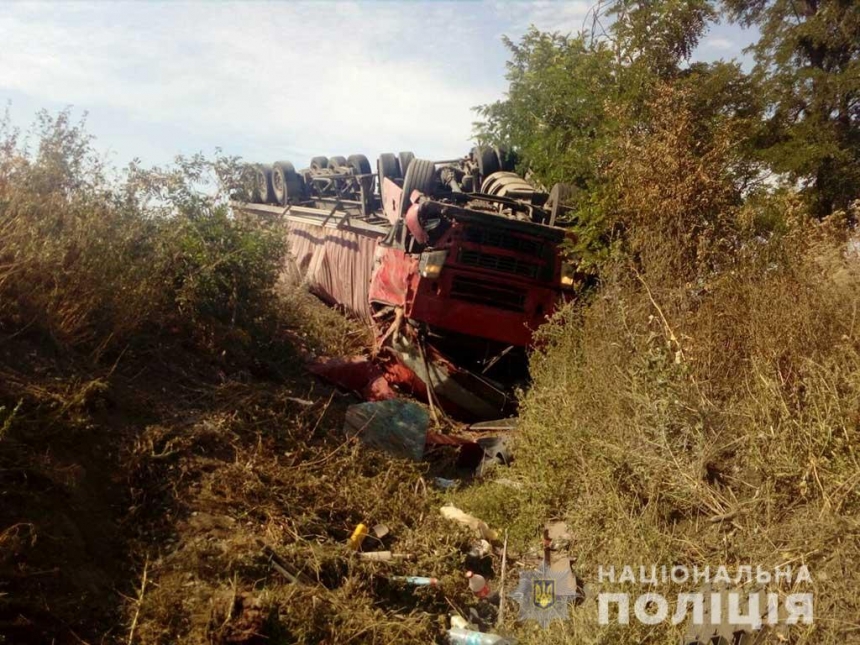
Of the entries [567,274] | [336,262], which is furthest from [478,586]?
[336,262]

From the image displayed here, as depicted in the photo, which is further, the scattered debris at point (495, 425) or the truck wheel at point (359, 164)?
the truck wheel at point (359, 164)

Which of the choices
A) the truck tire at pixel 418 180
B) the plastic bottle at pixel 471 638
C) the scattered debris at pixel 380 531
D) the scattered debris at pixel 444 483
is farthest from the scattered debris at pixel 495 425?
the plastic bottle at pixel 471 638

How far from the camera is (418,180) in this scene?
9062 millimetres

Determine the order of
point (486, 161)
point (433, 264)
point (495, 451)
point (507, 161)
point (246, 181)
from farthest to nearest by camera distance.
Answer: point (507, 161), point (486, 161), point (246, 181), point (433, 264), point (495, 451)

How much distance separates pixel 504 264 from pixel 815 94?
820cm

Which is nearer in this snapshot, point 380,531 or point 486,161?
point 380,531

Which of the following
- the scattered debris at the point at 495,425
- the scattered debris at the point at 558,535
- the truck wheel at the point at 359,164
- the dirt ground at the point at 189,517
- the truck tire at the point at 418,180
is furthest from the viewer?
the truck wheel at the point at 359,164

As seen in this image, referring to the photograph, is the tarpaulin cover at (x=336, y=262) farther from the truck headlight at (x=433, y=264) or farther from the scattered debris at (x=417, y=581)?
the scattered debris at (x=417, y=581)

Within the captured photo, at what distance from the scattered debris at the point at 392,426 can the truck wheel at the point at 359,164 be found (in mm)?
7771

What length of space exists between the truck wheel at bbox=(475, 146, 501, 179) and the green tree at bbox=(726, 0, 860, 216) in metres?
4.72

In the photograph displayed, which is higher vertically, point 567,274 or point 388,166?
point 388,166

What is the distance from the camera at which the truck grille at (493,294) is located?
780 centimetres

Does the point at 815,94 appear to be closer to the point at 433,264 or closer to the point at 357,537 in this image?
the point at 433,264

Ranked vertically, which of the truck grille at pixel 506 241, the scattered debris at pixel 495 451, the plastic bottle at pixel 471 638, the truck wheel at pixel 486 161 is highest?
the truck wheel at pixel 486 161
